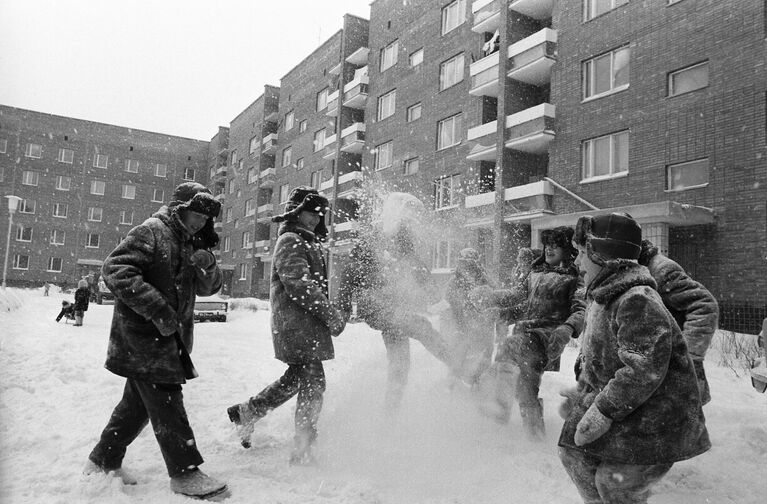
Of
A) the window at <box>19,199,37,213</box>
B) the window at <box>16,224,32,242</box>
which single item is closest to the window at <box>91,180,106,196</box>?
the window at <box>19,199,37,213</box>

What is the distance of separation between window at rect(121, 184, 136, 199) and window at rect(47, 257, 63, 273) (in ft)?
27.2

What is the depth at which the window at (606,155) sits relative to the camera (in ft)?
56.1

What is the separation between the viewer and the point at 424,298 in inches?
219

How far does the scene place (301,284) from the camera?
3832 millimetres

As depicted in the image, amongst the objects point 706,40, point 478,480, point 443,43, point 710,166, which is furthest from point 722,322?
point 443,43

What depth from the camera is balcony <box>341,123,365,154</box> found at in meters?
31.7

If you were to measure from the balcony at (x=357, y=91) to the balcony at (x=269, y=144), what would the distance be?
1249 centimetres

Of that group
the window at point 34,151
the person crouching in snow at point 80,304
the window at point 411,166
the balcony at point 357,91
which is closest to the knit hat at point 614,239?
the person crouching in snow at point 80,304

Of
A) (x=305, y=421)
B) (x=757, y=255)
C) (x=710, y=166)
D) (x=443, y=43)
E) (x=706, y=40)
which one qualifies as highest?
(x=443, y=43)

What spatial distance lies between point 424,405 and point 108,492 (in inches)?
111

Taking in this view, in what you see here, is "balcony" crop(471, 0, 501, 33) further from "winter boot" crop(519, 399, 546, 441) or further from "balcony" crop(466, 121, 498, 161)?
"winter boot" crop(519, 399, 546, 441)

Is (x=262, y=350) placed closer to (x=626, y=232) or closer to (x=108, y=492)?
(x=108, y=492)

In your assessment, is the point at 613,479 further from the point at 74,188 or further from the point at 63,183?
the point at 63,183

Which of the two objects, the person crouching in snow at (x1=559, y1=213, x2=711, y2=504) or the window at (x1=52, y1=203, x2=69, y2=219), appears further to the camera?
the window at (x1=52, y1=203, x2=69, y2=219)
